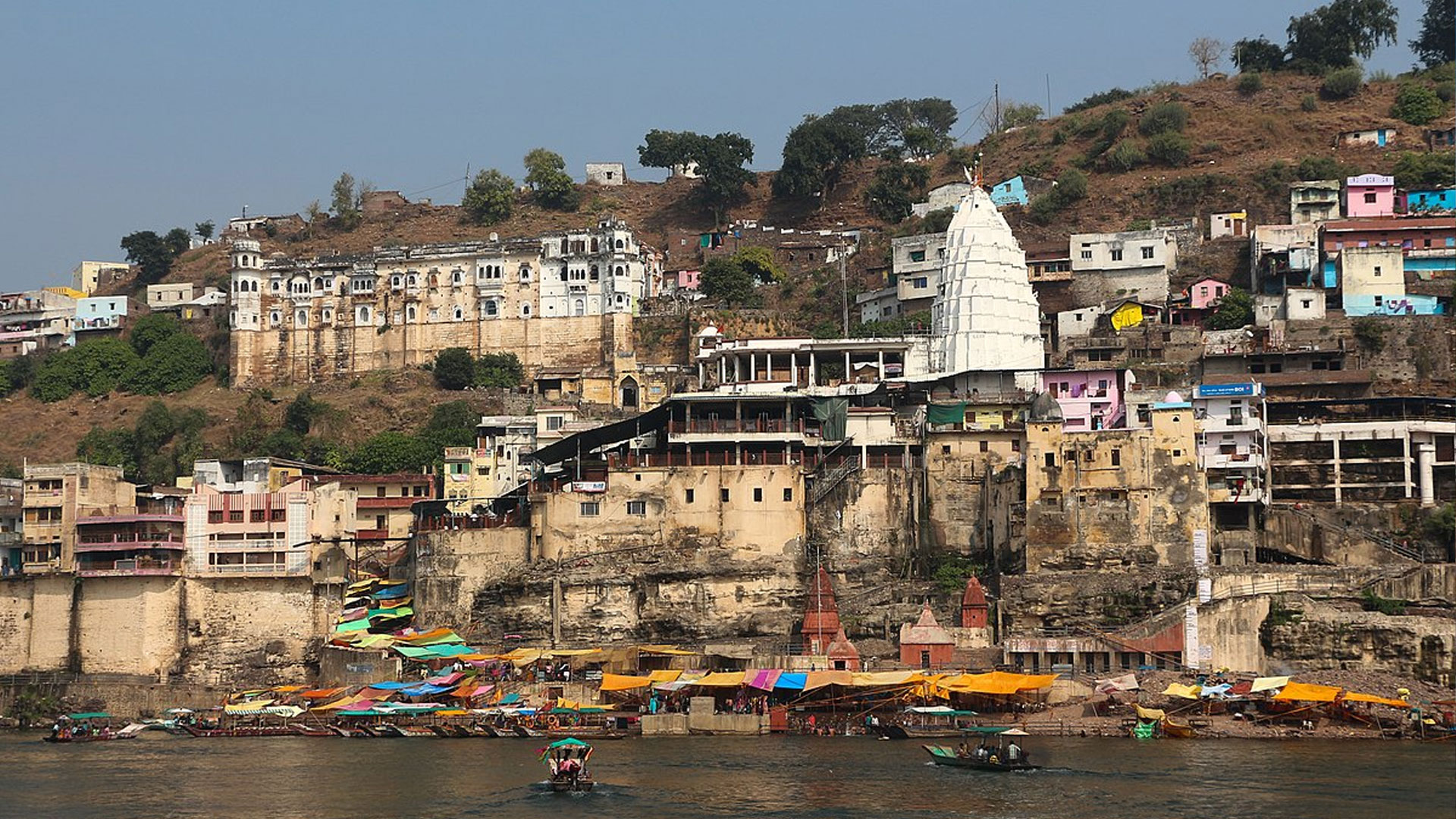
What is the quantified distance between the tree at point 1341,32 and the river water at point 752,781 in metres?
68.6

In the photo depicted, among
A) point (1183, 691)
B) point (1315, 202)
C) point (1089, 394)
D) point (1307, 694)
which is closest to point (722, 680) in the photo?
point (1183, 691)

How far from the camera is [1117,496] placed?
67500 millimetres

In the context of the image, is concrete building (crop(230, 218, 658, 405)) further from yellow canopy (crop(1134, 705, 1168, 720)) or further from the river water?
yellow canopy (crop(1134, 705, 1168, 720))

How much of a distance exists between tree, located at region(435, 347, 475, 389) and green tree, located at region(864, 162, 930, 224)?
25.3 metres

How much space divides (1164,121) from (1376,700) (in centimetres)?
5996

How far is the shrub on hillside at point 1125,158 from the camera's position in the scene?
112m

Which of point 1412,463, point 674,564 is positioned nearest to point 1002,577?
point 674,564

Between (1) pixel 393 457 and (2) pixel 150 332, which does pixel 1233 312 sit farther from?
(2) pixel 150 332

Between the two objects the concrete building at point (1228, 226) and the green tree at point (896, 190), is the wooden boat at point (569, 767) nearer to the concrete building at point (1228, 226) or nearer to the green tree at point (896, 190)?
the concrete building at point (1228, 226)

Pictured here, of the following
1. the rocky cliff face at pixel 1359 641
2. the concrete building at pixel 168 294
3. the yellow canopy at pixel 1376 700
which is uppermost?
the concrete building at pixel 168 294

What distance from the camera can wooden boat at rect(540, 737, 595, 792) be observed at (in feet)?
169

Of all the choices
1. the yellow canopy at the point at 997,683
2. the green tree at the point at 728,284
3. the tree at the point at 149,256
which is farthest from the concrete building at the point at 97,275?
the yellow canopy at the point at 997,683

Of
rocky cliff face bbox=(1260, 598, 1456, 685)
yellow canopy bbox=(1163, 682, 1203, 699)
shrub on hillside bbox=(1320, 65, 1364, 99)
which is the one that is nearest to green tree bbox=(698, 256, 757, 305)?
shrub on hillside bbox=(1320, 65, 1364, 99)

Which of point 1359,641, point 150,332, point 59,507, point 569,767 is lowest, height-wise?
point 569,767
